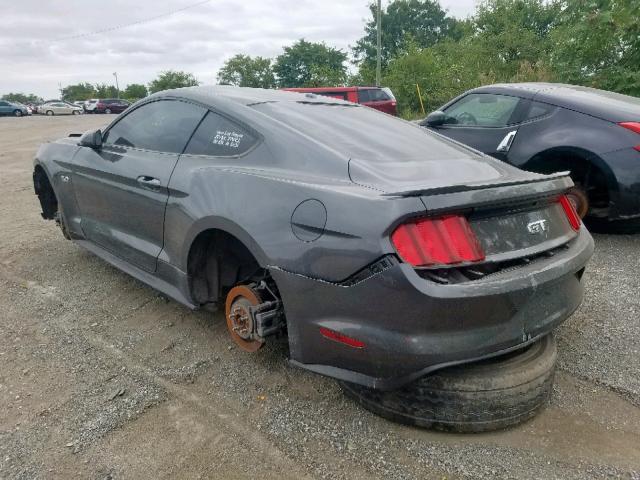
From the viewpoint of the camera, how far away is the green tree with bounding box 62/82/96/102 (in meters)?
82.7

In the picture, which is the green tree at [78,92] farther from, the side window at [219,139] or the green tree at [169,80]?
the side window at [219,139]

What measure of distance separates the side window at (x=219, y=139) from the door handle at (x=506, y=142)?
10.5 ft

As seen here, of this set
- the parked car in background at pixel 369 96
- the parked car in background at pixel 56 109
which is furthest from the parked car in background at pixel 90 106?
the parked car in background at pixel 369 96

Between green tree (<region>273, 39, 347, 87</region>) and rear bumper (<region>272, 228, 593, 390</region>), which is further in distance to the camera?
green tree (<region>273, 39, 347, 87</region>)

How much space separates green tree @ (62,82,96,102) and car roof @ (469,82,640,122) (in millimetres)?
87302

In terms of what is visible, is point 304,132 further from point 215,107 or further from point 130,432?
point 130,432

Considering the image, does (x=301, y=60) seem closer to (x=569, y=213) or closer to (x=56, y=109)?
(x=56, y=109)

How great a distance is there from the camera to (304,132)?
2.54 m

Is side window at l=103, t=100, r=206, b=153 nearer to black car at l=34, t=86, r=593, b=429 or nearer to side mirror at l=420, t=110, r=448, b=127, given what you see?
black car at l=34, t=86, r=593, b=429

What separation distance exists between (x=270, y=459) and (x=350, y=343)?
1.89 feet

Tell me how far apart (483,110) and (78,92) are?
9479 centimetres

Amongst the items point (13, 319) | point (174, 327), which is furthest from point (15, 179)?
point (174, 327)


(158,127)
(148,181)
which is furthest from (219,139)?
(158,127)

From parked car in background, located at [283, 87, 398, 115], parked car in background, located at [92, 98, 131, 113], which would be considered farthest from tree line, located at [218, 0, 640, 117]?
parked car in background, located at [92, 98, 131, 113]
